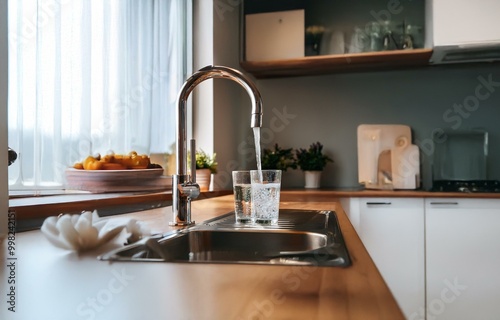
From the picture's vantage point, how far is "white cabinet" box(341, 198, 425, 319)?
2404 millimetres

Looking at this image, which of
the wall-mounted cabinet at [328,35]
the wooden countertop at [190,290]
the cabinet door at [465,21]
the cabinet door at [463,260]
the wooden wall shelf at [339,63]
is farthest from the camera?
the wall-mounted cabinet at [328,35]

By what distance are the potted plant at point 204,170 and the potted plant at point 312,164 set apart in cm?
69

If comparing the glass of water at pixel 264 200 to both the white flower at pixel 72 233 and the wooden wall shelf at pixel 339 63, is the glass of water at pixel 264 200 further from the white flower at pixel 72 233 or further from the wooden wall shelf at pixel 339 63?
the wooden wall shelf at pixel 339 63

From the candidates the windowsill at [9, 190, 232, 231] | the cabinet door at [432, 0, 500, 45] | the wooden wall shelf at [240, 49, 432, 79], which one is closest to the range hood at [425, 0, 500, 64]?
the cabinet door at [432, 0, 500, 45]

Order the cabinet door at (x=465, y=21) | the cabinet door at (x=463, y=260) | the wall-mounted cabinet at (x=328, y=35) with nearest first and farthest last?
1. the cabinet door at (x=463, y=260)
2. the cabinet door at (x=465, y=21)
3. the wall-mounted cabinet at (x=328, y=35)

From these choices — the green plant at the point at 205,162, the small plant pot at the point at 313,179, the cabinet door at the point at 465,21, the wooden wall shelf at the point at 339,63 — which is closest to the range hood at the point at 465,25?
the cabinet door at the point at 465,21

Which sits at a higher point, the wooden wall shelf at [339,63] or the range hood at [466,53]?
the range hood at [466,53]

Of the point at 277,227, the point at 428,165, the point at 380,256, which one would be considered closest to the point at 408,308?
the point at 380,256

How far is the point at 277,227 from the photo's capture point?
1057 millimetres

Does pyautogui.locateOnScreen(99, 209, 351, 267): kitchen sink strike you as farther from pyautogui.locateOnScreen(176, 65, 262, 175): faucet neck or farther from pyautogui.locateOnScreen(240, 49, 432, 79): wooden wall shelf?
pyautogui.locateOnScreen(240, 49, 432, 79): wooden wall shelf

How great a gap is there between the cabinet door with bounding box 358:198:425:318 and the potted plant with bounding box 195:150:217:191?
32.7 inches

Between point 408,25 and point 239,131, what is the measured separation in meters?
1.29

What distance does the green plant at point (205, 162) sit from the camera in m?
2.41

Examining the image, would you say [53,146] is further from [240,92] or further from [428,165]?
[428,165]
